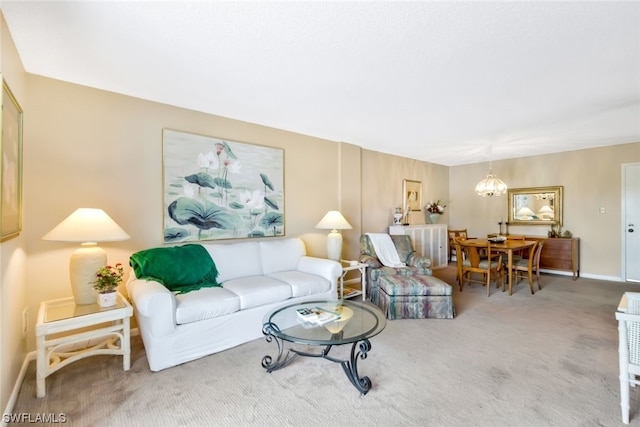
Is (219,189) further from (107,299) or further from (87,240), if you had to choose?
(107,299)

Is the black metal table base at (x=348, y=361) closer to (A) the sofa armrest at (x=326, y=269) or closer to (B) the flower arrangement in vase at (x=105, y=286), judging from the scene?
(A) the sofa armrest at (x=326, y=269)

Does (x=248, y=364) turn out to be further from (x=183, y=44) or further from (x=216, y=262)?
(x=183, y=44)

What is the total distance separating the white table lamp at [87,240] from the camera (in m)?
2.19

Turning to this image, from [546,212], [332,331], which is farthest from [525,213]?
[332,331]

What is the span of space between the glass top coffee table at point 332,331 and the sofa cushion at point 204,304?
1.57 ft

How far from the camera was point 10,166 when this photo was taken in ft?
6.09

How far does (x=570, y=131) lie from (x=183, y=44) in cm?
492

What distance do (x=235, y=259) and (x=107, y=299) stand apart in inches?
46.7

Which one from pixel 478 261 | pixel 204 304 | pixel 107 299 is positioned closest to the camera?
pixel 107 299

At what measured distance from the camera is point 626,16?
67.9 inches

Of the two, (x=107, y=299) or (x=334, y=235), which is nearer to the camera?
(x=107, y=299)

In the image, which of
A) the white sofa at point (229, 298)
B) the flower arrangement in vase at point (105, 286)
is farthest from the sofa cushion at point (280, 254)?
the flower arrangement in vase at point (105, 286)

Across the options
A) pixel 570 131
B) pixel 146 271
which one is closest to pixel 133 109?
pixel 146 271

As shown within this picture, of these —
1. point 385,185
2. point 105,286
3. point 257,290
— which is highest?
point 385,185
